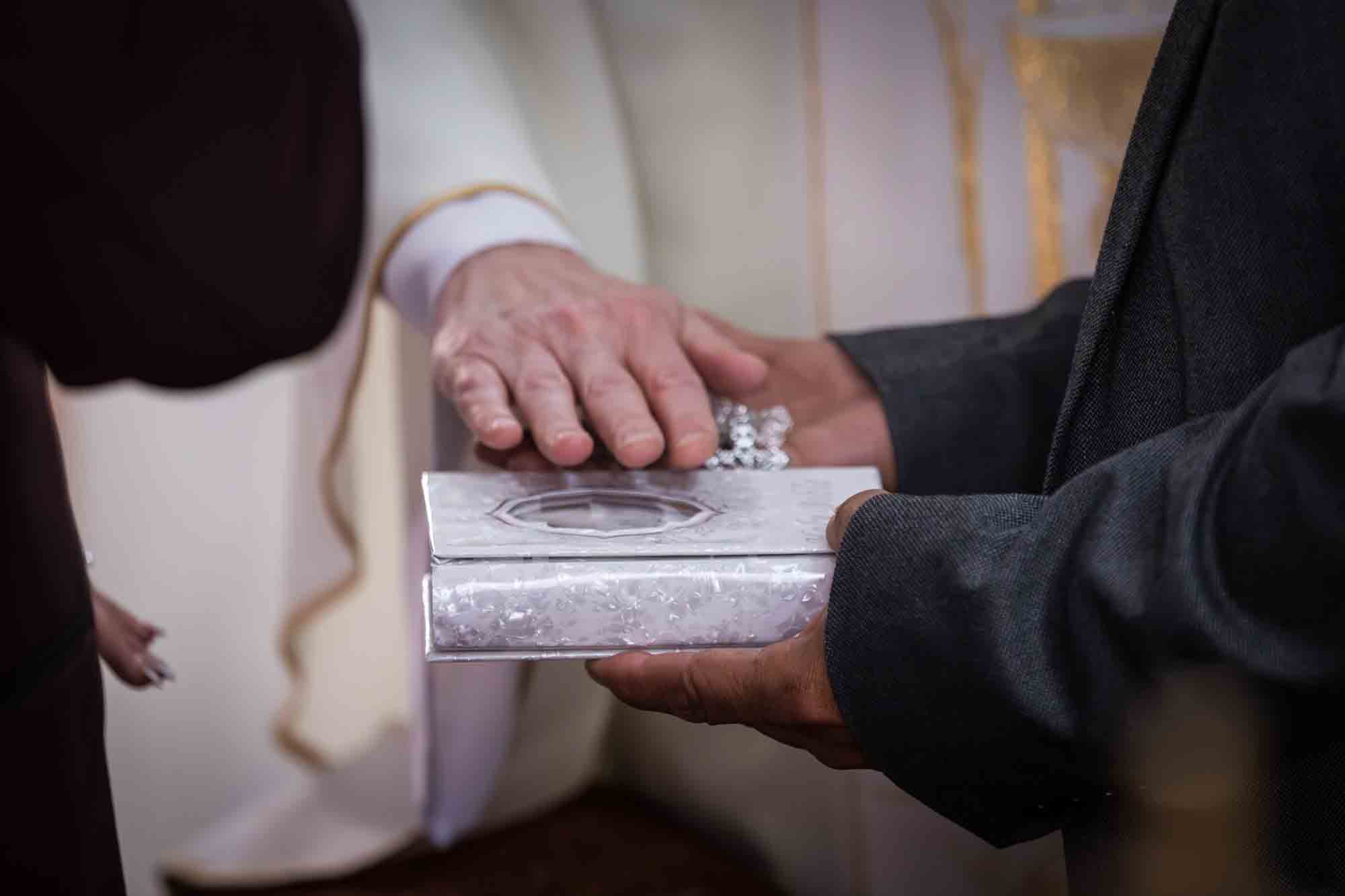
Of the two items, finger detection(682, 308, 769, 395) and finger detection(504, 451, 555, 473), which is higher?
finger detection(682, 308, 769, 395)

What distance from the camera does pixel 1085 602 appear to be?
12.9 inches

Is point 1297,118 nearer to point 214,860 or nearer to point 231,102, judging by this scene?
point 231,102

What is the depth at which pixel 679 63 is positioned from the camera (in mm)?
792

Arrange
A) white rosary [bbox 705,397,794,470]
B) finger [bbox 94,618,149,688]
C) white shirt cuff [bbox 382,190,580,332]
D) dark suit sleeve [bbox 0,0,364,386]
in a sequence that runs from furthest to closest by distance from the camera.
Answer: white shirt cuff [bbox 382,190,580,332] → white rosary [bbox 705,397,794,470] → finger [bbox 94,618,149,688] → dark suit sleeve [bbox 0,0,364,386]

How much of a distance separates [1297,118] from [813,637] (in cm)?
20

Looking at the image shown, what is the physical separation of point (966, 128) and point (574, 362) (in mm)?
341

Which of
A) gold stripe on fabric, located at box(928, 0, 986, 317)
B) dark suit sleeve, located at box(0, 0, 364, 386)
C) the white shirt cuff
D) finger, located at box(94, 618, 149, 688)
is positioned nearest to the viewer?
dark suit sleeve, located at box(0, 0, 364, 386)

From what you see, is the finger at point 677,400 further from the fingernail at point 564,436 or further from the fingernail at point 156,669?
the fingernail at point 156,669

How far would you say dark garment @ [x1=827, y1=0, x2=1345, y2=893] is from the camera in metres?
Result: 0.31

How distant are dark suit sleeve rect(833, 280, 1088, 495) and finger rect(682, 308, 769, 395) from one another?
2.1 inches

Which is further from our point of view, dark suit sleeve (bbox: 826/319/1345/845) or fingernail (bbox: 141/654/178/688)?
fingernail (bbox: 141/654/178/688)

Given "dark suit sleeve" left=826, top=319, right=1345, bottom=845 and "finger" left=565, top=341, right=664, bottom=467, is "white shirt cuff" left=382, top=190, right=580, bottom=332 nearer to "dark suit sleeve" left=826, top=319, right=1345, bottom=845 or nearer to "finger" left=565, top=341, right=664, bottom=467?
"finger" left=565, top=341, right=664, bottom=467

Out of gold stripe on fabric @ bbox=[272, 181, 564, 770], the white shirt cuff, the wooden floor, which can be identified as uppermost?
the white shirt cuff

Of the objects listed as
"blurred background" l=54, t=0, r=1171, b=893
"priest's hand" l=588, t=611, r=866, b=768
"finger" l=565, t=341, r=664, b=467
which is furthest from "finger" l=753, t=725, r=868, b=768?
"blurred background" l=54, t=0, r=1171, b=893
